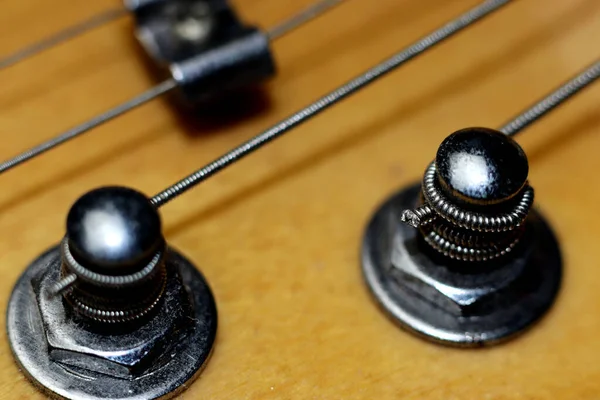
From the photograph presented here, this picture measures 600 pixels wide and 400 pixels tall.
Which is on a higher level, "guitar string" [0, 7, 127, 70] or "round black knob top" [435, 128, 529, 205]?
"guitar string" [0, 7, 127, 70]

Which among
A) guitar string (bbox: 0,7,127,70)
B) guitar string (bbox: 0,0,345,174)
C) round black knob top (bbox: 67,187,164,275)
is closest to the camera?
round black knob top (bbox: 67,187,164,275)

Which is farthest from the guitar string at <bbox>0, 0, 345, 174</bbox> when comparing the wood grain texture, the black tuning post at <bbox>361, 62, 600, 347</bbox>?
the black tuning post at <bbox>361, 62, 600, 347</bbox>

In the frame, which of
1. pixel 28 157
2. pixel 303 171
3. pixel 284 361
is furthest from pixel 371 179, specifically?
pixel 28 157

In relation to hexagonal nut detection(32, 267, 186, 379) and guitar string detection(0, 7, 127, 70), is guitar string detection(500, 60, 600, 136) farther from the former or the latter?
guitar string detection(0, 7, 127, 70)

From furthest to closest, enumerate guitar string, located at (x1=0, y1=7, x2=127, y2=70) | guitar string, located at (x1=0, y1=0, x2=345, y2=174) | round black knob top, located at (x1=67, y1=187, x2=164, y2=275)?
guitar string, located at (x1=0, y1=7, x2=127, y2=70) < guitar string, located at (x1=0, y1=0, x2=345, y2=174) < round black knob top, located at (x1=67, y1=187, x2=164, y2=275)

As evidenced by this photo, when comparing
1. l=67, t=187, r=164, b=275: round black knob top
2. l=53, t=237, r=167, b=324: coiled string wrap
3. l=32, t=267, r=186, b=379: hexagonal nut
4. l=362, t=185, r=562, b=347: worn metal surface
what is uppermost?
l=67, t=187, r=164, b=275: round black knob top

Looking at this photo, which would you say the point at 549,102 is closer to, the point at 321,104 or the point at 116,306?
the point at 321,104

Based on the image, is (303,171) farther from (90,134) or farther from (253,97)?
(90,134)

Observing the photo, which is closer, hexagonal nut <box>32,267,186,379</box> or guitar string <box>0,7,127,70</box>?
hexagonal nut <box>32,267,186,379</box>
